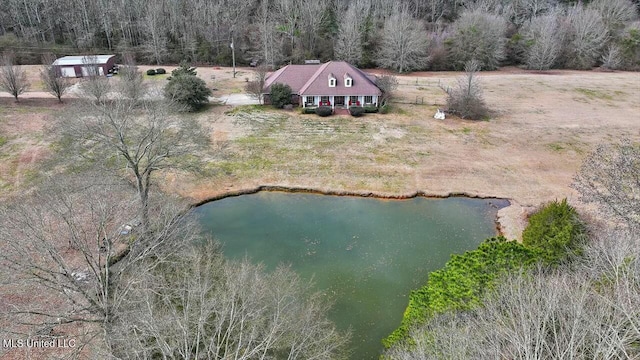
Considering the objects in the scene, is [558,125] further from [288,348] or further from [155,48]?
[155,48]

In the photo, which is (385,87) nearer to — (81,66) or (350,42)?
(350,42)

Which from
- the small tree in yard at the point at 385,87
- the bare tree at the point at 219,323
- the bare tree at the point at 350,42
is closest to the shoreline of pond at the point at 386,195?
the bare tree at the point at 219,323

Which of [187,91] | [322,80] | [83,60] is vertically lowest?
[187,91]

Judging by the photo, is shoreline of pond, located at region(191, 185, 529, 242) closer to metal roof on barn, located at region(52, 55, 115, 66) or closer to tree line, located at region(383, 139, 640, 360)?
tree line, located at region(383, 139, 640, 360)

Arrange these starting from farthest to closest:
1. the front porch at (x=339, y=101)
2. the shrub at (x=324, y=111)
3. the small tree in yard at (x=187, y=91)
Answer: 1. the front porch at (x=339, y=101)
2. the shrub at (x=324, y=111)
3. the small tree in yard at (x=187, y=91)

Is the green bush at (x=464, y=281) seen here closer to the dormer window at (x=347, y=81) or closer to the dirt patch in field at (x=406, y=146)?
the dirt patch in field at (x=406, y=146)

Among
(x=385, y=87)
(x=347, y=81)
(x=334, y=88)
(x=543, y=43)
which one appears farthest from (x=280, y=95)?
(x=543, y=43)
